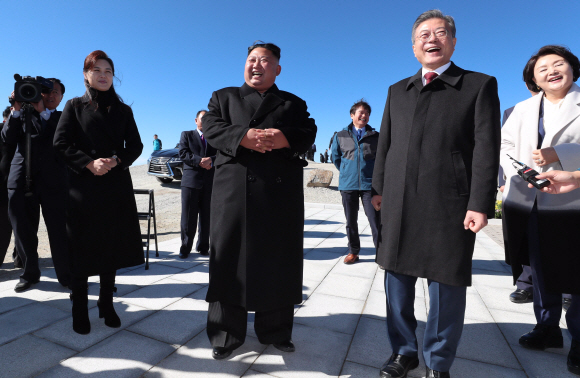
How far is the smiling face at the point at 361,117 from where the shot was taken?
16.1 feet

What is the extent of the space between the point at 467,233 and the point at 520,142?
1.15 m

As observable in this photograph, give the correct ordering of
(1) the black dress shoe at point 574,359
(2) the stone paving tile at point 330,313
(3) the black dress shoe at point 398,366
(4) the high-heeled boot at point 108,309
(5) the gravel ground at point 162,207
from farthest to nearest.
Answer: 1. (5) the gravel ground at point 162,207
2. (2) the stone paving tile at point 330,313
3. (4) the high-heeled boot at point 108,309
4. (1) the black dress shoe at point 574,359
5. (3) the black dress shoe at point 398,366

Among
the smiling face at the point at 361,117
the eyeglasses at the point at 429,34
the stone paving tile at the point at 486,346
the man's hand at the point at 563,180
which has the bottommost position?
the stone paving tile at the point at 486,346

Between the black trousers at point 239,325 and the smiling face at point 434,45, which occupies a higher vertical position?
the smiling face at point 434,45

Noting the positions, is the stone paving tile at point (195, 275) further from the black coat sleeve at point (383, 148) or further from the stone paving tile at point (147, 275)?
the black coat sleeve at point (383, 148)

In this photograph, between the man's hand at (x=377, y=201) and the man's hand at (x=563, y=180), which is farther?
the man's hand at (x=377, y=201)

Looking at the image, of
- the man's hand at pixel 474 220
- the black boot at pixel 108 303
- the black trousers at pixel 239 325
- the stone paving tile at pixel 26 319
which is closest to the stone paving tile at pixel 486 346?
the man's hand at pixel 474 220

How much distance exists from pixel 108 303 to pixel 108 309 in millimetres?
47

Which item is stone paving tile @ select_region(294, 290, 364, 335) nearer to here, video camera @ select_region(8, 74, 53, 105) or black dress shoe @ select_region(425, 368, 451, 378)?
black dress shoe @ select_region(425, 368, 451, 378)

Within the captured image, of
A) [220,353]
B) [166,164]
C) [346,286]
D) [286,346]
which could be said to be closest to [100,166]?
[220,353]

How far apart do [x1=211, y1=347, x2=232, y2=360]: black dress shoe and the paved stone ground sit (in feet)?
0.12

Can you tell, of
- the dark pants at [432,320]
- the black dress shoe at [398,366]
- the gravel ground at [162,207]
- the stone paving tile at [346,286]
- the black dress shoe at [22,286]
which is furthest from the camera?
the gravel ground at [162,207]

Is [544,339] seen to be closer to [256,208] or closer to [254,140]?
[256,208]

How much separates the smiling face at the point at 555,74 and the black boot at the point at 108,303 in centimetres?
369
